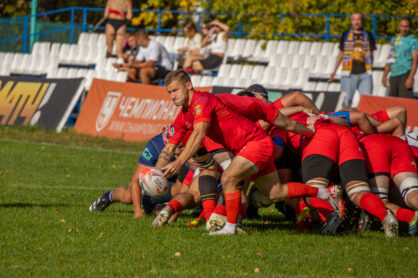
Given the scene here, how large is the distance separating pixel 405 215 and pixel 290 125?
1663 mm

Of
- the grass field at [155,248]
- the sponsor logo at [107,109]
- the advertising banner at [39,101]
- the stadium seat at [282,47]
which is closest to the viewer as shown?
the grass field at [155,248]

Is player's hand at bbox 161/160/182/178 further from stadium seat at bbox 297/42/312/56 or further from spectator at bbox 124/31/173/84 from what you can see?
stadium seat at bbox 297/42/312/56

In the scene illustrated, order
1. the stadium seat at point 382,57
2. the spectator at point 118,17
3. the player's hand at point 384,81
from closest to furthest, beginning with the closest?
the player's hand at point 384,81 → the stadium seat at point 382,57 → the spectator at point 118,17

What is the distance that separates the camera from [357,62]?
1756cm

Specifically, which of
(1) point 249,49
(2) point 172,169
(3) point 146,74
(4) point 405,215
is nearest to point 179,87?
(2) point 172,169

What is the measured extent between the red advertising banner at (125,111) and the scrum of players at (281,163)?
8.28 m

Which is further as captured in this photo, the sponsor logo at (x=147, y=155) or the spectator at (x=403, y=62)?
the spectator at (x=403, y=62)

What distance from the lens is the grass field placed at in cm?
623

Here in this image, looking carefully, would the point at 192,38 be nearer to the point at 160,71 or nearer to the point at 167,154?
the point at 160,71

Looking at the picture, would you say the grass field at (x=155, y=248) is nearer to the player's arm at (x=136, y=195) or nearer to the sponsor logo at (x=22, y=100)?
the player's arm at (x=136, y=195)

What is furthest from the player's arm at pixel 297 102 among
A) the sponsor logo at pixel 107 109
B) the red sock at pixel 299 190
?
the sponsor logo at pixel 107 109

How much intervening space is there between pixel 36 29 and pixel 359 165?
21.1 m

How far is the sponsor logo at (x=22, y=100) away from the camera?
1906 cm

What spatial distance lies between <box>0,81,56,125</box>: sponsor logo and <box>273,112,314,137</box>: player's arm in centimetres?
1180
